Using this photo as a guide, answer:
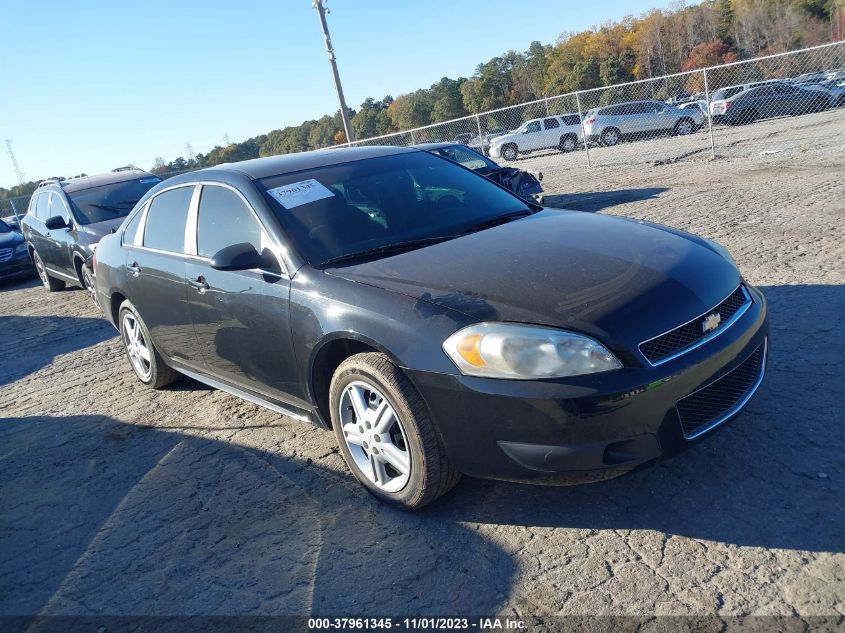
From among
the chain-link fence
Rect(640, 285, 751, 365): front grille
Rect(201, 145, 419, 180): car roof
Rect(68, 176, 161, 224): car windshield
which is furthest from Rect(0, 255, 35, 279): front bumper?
Rect(640, 285, 751, 365): front grille

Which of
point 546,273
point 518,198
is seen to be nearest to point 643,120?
point 518,198

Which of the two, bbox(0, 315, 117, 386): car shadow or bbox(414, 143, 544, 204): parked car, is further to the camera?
bbox(414, 143, 544, 204): parked car

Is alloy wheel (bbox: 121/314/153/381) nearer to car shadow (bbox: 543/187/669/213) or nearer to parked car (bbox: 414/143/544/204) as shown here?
parked car (bbox: 414/143/544/204)

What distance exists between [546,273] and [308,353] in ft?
3.97

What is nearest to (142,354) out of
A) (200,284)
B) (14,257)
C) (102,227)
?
(200,284)

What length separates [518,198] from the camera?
4.57 m

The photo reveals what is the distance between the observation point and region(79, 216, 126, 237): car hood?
9.15 m

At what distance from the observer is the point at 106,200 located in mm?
9930

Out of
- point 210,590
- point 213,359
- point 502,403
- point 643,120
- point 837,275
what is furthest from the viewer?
point 643,120

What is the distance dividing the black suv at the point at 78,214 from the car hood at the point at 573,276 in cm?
695

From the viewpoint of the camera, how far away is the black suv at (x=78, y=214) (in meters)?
9.44

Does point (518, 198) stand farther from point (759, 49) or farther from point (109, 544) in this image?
point (759, 49)

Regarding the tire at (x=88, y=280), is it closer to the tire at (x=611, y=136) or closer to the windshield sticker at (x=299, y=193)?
the windshield sticker at (x=299, y=193)

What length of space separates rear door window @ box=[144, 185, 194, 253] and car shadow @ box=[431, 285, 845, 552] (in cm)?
258
